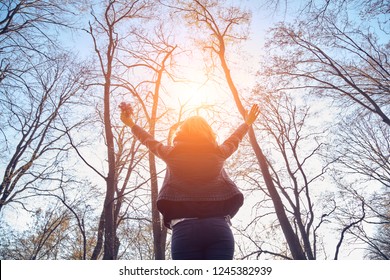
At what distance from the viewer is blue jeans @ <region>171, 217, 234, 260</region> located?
163 centimetres

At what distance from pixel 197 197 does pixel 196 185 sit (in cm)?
10

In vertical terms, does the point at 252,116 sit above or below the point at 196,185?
above

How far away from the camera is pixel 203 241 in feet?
5.33

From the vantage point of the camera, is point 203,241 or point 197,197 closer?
point 203,241

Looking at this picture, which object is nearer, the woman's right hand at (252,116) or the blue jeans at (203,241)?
the blue jeans at (203,241)

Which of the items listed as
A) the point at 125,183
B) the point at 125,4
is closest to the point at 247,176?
the point at 125,183

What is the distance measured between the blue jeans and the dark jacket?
0.07m

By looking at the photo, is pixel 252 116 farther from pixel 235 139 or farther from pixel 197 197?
pixel 197 197

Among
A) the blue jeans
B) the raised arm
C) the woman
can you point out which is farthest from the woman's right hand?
the blue jeans

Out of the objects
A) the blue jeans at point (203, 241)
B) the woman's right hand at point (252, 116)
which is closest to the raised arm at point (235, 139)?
the woman's right hand at point (252, 116)

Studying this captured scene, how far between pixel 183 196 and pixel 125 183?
939 cm

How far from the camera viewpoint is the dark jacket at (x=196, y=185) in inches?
69.4

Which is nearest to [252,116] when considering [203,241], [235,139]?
[235,139]

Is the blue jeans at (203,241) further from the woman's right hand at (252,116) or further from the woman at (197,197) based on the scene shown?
the woman's right hand at (252,116)
